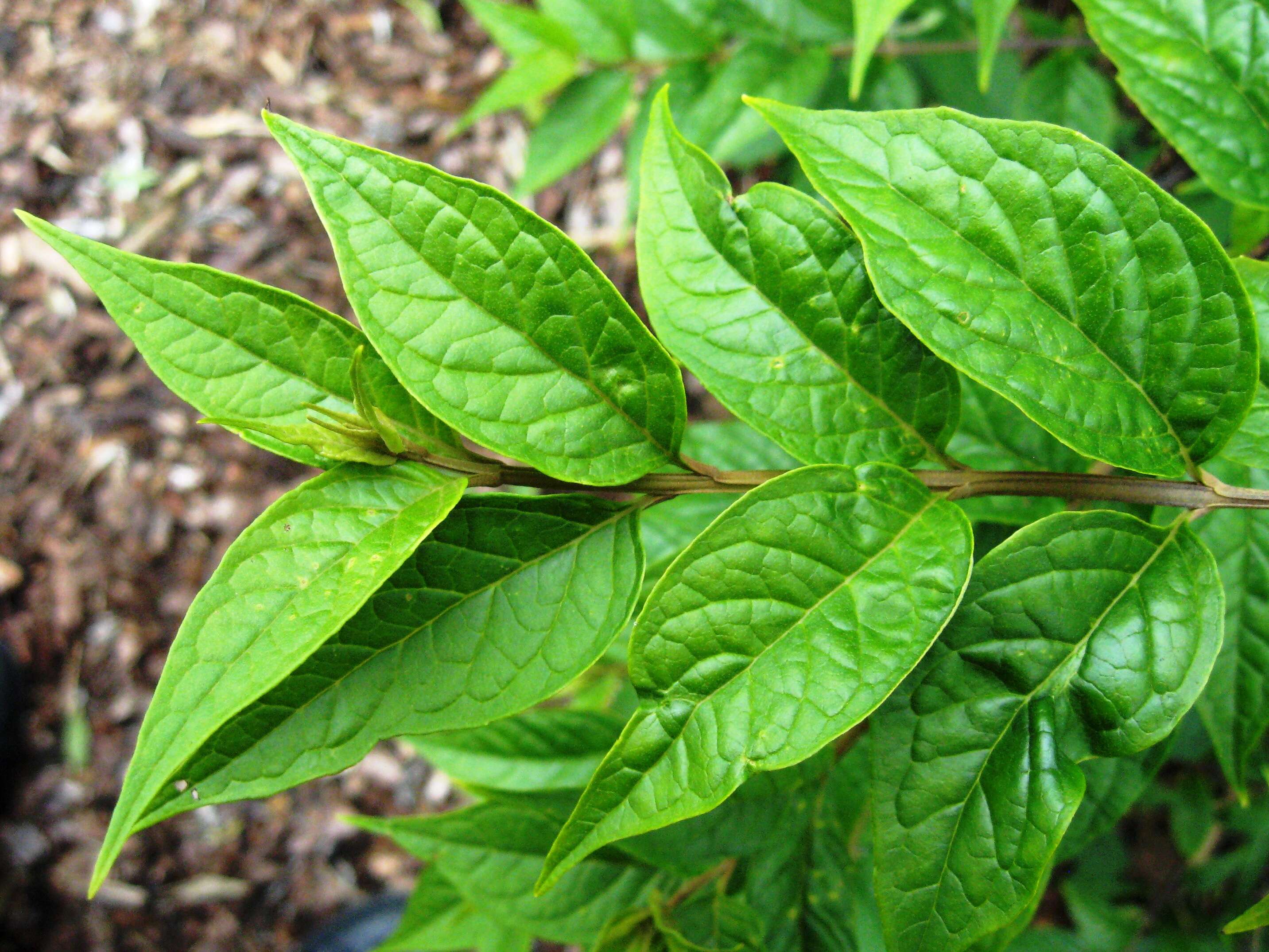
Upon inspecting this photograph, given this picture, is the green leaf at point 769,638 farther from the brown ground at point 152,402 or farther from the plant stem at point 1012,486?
the brown ground at point 152,402

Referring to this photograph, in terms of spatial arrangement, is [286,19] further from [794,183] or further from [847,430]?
[847,430]

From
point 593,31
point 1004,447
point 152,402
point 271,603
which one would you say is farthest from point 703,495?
point 152,402

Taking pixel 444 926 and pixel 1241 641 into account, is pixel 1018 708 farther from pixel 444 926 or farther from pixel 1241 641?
pixel 444 926

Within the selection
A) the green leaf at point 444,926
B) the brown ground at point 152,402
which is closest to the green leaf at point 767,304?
the green leaf at point 444,926

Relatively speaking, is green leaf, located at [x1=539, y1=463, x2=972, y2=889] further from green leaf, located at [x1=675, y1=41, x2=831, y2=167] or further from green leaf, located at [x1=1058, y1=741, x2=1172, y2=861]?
green leaf, located at [x1=675, y1=41, x2=831, y2=167]

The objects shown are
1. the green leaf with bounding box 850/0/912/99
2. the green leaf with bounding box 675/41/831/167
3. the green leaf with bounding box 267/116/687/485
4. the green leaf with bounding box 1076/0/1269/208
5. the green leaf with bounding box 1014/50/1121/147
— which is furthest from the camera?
the green leaf with bounding box 1014/50/1121/147

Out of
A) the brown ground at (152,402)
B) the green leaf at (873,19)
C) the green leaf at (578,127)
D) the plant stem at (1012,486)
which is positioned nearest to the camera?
the plant stem at (1012,486)

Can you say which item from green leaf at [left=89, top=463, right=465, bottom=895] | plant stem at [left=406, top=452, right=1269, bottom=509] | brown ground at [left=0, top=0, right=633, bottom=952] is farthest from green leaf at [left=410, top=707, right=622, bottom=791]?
brown ground at [left=0, top=0, right=633, bottom=952]
